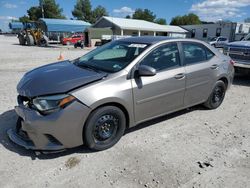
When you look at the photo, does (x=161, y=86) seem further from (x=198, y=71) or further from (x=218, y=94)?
(x=218, y=94)

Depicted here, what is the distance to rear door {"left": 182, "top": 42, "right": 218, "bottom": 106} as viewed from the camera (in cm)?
421

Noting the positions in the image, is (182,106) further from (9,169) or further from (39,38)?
(39,38)

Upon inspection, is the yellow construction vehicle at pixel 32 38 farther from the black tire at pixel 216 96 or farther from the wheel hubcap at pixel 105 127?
the wheel hubcap at pixel 105 127

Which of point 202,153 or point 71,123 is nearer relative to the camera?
point 71,123

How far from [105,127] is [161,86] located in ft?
3.84

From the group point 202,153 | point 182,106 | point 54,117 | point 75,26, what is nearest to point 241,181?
point 202,153

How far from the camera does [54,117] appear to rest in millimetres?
2857

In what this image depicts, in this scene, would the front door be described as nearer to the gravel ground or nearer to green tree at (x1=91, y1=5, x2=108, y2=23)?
the gravel ground

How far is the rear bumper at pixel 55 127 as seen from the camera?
2.87 m

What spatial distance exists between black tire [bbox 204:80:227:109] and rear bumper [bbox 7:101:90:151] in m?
3.07

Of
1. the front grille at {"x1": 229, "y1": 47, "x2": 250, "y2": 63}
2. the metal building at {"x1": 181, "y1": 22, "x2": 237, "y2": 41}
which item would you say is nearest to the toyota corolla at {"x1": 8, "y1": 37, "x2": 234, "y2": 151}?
the front grille at {"x1": 229, "y1": 47, "x2": 250, "y2": 63}

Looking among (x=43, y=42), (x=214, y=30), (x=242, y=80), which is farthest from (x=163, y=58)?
(x=214, y=30)

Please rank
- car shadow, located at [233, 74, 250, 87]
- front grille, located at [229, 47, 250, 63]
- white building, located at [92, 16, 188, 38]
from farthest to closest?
white building, located at [92, 16, 188, 38], car shadow, located at [233, 74, 250, 87], front grille, located at [229, 47, 250, 63]

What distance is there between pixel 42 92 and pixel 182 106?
257 cm
